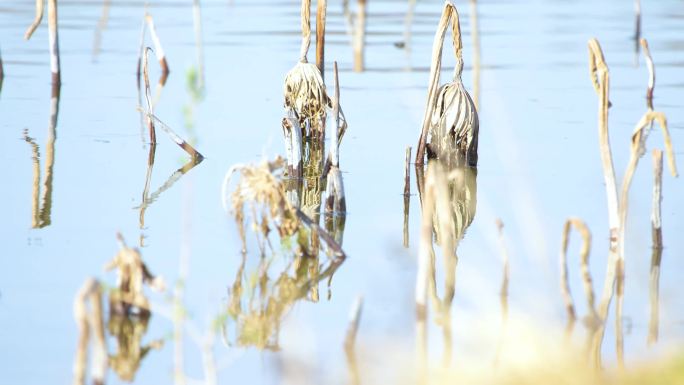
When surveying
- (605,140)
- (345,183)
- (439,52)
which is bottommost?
(345,183)

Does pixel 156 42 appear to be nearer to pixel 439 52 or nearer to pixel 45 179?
pixel 45 179

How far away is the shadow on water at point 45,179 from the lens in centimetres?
688

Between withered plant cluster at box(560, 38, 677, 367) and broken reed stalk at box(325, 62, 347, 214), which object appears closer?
withered plant cluster at box(560, 38, 677, 367)

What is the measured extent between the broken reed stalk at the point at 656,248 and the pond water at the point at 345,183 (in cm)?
4

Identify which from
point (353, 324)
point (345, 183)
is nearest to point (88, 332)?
point (353, 324)

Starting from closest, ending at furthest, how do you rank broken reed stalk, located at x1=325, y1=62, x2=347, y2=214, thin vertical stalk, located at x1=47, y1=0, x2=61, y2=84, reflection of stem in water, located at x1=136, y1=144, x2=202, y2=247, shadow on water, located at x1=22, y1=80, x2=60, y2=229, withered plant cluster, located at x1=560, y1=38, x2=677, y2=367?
1. withered plant cluster, located at x1=560, y1=38, x2=677, y2=367
2. broken reed stalk, located at x1=325, y1=62, x2=347, y2=214
3. shadow on water, located at x1=22, y1=80, x2=60, y2=229
4. reflection of stem in water, located at x1=136, y1=144, x2=202, y2=247
5. thin vertical stalk, located at x1=47, y1=0, x2=61, y2=84

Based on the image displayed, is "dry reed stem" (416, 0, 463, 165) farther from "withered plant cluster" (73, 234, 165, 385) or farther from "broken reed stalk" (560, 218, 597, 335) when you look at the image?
"withered plant cluster" (73, 234, 165, 385)

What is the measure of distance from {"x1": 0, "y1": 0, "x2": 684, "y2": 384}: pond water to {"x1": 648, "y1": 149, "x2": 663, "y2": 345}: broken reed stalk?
4 centimetres

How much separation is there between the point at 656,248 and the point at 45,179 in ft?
13.5

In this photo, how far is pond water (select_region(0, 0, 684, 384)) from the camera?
4.81 meters

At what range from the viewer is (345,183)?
7.82 metres

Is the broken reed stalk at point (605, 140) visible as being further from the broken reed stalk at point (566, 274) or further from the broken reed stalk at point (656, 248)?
the broken reed stalk at point (566, 274)

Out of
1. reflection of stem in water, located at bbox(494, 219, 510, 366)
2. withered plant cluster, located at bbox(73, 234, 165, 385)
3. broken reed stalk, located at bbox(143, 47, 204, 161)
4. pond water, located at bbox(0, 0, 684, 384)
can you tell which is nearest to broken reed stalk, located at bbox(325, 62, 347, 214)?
pond water, located at bbox(0, 0, 684, 384)

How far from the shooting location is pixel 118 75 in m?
12.1
